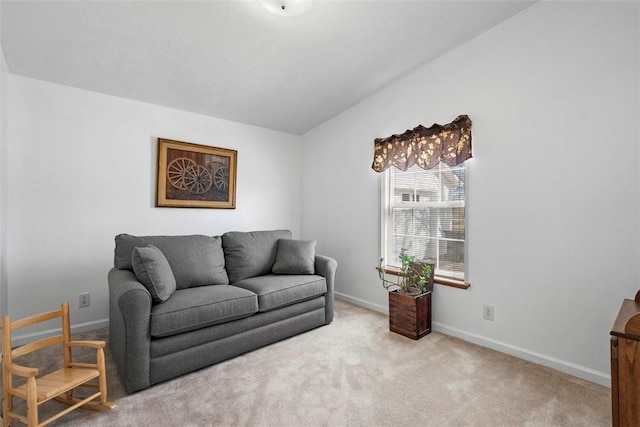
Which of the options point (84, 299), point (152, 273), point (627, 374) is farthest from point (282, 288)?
point (627, 374)

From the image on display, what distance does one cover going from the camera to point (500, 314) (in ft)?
8.36

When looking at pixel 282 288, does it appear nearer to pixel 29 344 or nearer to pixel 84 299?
pixel 29 344

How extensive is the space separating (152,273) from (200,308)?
16.4 inches

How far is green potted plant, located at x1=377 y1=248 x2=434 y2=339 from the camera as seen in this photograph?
2764 millimetres

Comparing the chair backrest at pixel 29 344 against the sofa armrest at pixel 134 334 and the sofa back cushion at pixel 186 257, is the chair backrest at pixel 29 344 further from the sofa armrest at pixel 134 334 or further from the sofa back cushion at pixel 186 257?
the sofa back cushion at pixel 186 257

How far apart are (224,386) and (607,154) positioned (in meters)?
2.97

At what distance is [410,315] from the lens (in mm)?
2775

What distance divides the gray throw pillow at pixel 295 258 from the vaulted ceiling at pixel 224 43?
5.50 feet

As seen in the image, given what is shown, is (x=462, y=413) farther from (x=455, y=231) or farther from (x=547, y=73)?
(x=547, y=73)

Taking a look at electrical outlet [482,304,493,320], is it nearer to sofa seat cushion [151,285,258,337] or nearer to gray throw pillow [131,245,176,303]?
sofa seat cushion [151,285,258,337]

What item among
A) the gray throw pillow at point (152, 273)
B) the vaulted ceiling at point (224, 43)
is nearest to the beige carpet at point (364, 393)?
the gray throw pillow at point (152, 273)

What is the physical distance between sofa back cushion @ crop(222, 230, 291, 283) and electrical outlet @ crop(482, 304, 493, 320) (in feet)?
6.67

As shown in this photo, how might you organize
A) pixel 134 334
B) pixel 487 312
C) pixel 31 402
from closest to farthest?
pixel 31 402, pixel 134 334, pixel 487 312

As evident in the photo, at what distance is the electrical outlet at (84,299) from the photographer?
285 cm
